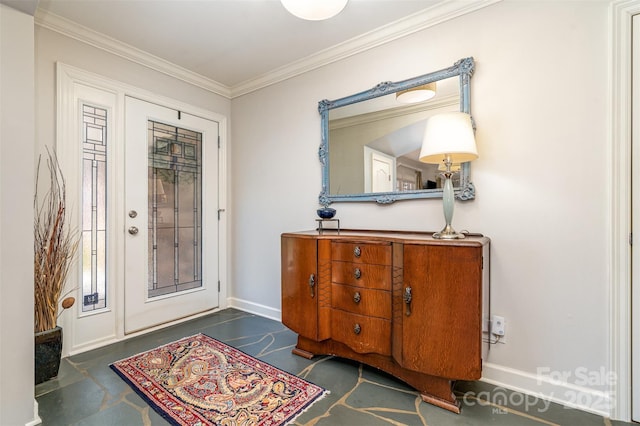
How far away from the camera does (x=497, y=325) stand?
1.81m

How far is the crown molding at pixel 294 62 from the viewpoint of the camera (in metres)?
1.98

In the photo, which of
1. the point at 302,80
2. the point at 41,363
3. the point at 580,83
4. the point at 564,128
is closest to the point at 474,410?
the point at 564,128

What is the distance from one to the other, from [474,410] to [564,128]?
161 centimetres

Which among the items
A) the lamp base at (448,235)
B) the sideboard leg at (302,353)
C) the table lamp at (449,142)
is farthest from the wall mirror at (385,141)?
the sideboard leg at (302,353)

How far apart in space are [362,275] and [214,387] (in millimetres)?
1116

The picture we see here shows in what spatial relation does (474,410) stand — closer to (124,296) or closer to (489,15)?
(489,15)

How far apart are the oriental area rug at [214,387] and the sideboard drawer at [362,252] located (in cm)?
80

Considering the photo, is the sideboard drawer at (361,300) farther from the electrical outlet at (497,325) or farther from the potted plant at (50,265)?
the potted plant at (50,265)

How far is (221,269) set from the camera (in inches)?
128

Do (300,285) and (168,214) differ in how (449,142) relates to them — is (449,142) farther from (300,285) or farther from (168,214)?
(168,214)

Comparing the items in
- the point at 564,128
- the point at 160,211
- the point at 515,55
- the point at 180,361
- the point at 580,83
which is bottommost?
the point at 180,361

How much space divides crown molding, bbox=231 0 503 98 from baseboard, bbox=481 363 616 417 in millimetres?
2250

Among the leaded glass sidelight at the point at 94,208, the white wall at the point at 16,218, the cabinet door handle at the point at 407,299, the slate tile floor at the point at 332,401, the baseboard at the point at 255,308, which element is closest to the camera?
the white wall at the point at 16,218

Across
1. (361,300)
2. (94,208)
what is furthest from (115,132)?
(361,300)
